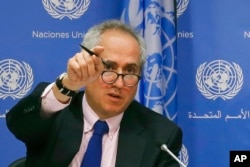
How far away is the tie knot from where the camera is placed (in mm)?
1740

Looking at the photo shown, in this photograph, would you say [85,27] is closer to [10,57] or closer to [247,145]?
[10,57]

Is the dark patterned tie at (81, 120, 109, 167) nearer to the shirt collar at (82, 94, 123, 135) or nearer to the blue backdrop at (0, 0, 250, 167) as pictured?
the shirt collar at (82, 94, 123, 135)

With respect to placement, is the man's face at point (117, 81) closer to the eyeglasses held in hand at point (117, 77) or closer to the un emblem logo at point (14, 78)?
the eyeglasses held in hand at point (117, 77)

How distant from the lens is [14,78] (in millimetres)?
2984

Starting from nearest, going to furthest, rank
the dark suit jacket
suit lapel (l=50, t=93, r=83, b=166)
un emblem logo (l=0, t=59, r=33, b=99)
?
the dark suit jacket → suit lapel (l=50, t=93, r=83, b=166) → un emblem logo (l=0, t=59, r=33, b=99)

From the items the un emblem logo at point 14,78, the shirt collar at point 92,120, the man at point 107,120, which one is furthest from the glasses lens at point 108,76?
the un emblem logo at point 14,78

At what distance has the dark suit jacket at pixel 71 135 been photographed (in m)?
1.52

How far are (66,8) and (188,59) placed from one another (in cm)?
88

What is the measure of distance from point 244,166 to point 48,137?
1.28 meters

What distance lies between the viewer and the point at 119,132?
5.82 ft

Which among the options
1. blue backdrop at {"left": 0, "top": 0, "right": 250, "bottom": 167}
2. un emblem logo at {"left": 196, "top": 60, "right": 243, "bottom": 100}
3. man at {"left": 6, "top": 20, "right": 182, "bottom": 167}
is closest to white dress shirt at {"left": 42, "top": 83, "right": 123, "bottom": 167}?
man at {"left": 6, "top": 20, "right": 182, "bottom": 167}

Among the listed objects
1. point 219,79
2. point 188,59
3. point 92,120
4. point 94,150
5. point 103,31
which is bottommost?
point 94,150

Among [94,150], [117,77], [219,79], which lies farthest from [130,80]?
Answer: [219,79]

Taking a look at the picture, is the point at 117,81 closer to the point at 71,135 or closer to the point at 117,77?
the point at 117,77
